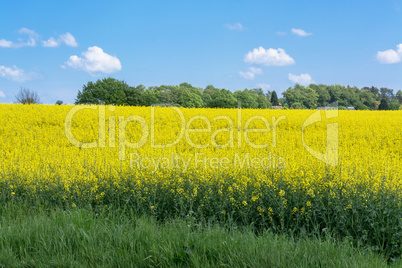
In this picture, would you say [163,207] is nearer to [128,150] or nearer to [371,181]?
[371,181]

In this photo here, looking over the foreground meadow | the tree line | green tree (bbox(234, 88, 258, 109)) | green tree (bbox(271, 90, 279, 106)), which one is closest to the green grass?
the foreground meadow

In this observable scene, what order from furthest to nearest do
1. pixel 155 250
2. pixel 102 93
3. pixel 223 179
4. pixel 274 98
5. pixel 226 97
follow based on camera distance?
1. pixel 274 98
2. pixel 226 97
3. pixel 102 93
4. pixel 223 179
5. pixel 155 250

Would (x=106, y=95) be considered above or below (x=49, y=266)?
above

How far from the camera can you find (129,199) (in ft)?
17.5

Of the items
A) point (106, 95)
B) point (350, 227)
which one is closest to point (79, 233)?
point (350, 227)

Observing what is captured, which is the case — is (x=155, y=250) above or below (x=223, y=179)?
below

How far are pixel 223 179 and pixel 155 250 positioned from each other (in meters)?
2.34

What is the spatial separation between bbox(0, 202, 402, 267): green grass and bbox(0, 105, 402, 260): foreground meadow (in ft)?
2.82

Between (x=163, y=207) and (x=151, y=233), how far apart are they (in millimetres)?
1545

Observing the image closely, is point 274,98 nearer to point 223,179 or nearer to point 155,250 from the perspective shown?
point 223,179

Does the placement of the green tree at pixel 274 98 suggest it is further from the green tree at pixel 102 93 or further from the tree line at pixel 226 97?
the green tree at pixel 102 93

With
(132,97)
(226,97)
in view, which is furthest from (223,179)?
(226,97)

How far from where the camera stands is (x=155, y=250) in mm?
3252

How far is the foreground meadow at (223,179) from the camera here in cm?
456
